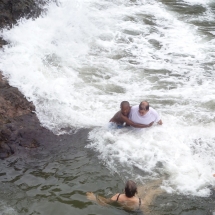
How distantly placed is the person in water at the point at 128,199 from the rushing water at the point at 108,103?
0.16 m

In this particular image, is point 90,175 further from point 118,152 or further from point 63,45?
point 63,45

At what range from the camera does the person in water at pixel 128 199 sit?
16.4 ft

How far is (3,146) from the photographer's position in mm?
6293

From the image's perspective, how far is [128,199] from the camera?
5066 mm

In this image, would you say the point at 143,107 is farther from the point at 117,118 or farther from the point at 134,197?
the point at 134,197

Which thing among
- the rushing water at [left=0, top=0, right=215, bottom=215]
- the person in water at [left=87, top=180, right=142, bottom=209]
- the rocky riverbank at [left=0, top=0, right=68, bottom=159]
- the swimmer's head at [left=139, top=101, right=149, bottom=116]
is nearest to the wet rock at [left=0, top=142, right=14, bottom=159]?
the rocky riverbank at [left=0, top=0, right=68, bottom=159]

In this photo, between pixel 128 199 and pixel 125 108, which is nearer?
pixel 128 199

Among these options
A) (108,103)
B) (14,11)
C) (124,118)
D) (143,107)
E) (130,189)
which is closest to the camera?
(130,189)

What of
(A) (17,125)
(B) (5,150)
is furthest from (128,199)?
(A) (17,125)

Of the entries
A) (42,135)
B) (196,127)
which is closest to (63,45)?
(42,135)

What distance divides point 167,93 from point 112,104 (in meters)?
1.66

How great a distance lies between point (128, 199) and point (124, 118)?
7.12ft

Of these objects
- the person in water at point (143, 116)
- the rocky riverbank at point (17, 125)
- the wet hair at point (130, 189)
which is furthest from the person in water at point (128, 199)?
the person in water at point (143, 116)

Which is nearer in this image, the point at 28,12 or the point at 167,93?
the point at 167,93
